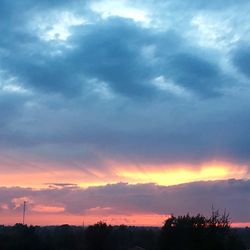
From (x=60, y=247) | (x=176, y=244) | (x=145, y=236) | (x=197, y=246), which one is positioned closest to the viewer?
(x=197, y=246)

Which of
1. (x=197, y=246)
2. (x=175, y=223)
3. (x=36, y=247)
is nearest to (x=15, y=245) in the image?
(x=36, y=247)

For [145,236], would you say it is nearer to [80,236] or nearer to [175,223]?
[80,236]

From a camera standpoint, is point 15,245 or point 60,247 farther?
point 60,247

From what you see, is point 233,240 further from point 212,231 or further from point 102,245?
point 102,245

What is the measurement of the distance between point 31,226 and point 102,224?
1883 cm

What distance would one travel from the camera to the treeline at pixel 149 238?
6142cm

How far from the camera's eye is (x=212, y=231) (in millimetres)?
61500

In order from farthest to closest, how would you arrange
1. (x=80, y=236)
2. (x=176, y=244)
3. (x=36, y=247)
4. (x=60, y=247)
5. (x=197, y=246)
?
(x=80, y=236)
(x=60, y=247)
(x=36, y=247)
(x=176, y=244)
(x=197, y=246)

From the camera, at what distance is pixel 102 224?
99000 millimetres

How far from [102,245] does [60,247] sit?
8.47 meters

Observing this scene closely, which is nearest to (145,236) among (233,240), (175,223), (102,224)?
(102,224)

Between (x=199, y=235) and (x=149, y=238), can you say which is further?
(x=149, y=238)

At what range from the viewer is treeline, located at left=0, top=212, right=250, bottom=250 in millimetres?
61425

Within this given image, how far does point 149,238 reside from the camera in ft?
397
